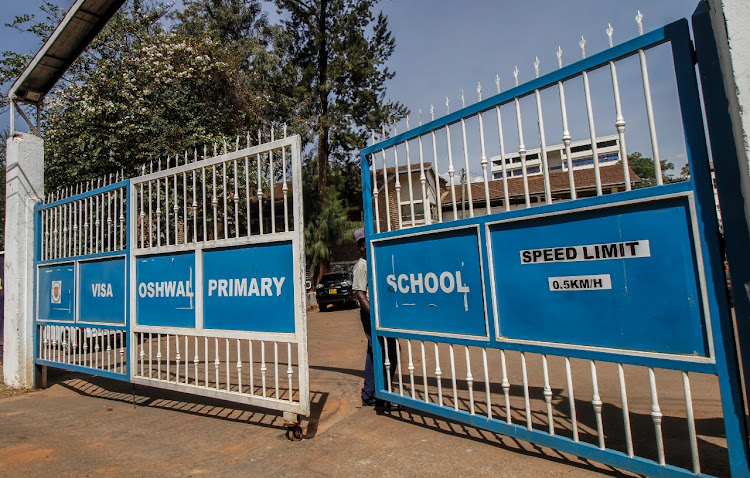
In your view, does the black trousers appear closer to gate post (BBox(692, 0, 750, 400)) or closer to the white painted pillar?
gate post (BBox(692, 0, 750, 400))

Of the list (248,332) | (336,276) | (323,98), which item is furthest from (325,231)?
(248,332)

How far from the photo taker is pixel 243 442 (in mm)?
3967

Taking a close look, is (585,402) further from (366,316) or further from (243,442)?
(243,442)

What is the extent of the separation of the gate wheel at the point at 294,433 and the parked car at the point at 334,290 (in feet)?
44.0

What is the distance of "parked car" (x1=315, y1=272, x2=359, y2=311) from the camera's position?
17562 mm

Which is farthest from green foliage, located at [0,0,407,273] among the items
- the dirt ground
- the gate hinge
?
the gate hinge

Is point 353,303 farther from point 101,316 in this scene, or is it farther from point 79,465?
point 79,465

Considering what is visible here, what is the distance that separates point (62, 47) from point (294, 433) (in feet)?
19.7

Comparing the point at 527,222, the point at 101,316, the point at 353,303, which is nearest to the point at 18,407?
the point at 101,316

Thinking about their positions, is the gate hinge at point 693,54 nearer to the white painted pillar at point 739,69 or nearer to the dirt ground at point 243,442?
the white painted pillar at point 739,69

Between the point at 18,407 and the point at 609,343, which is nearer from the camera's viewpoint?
the point at 609,343

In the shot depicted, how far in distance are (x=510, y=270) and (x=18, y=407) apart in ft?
Result: 20.0

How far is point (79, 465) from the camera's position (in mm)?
3639

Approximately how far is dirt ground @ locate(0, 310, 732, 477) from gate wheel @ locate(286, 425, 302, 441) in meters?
0.05
